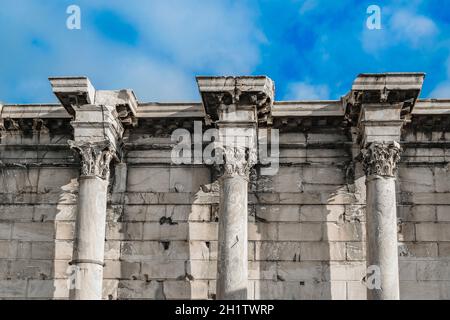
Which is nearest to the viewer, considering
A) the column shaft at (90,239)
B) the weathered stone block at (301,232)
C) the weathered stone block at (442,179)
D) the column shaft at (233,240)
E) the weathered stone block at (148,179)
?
the column shaft at (233,240)

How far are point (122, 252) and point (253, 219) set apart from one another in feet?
8.85

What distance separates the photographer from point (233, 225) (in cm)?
1455

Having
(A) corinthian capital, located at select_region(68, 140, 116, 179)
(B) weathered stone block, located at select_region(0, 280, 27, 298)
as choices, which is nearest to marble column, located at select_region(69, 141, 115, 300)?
(A) corinthian capital, located at select_region(68, 140, 116, 179)

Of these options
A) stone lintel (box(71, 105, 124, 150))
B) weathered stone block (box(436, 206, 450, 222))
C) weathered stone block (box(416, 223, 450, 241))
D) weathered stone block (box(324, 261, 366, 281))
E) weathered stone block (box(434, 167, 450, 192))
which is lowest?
weathered stone block (box(324, 261, 366, 281))

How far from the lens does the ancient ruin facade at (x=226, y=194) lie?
14.9 m

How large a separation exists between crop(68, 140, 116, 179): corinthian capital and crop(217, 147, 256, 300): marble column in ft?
7.58

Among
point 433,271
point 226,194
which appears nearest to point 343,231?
point 433,271

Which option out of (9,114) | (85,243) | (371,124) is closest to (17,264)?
(85,243)

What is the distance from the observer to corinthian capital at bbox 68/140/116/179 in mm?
15172

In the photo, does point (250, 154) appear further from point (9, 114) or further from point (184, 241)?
point (9, 114)

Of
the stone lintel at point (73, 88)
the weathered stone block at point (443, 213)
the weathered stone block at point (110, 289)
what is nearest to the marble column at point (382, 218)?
the weathered stone block at point (443, 213)

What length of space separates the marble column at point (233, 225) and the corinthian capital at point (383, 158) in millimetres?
2226

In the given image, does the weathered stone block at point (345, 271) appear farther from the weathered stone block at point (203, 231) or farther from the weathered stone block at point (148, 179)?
the weathered stone block at point (148, 179)

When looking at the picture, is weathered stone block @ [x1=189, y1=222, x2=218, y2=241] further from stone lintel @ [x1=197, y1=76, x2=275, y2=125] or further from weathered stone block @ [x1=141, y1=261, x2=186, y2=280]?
stone lintel @ [x1=197, y1=76, x2=275, y2=125]
